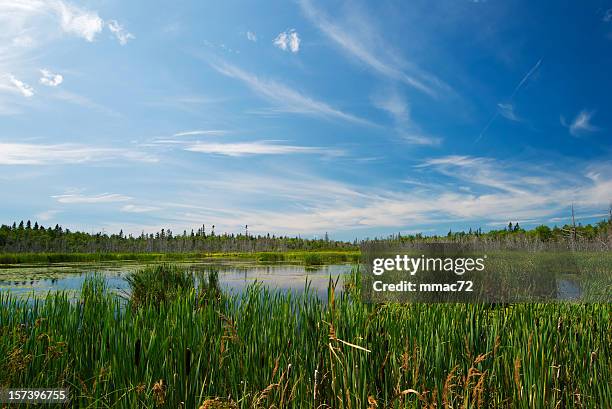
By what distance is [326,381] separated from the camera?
363 centimetres

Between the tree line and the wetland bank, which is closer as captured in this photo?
the wetland bank

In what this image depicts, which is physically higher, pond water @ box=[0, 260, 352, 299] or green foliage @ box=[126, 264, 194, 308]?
green foliage @ box=[126, 264, 194, 308]

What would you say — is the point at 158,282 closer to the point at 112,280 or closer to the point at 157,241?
the point at 112,280

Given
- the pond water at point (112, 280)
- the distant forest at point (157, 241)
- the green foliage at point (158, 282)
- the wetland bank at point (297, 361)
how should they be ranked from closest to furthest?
the wetland bank at point (297, 361) → the green foliage at point (158, 282) → the pond water at point (112, 280) → the distant forest at point (157, 241)

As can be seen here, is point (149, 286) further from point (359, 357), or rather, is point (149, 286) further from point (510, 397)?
point (510, 397)

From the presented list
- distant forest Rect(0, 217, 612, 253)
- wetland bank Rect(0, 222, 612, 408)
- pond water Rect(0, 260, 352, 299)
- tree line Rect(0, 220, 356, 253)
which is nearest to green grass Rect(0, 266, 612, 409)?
wetland bank Rect(0, 222, 612, 408)

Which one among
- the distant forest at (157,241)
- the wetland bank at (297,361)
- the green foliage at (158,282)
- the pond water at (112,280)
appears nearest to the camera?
the wetland bank at (297,361)

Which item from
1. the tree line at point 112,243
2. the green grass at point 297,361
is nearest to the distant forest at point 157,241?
the tree line at point 112,243

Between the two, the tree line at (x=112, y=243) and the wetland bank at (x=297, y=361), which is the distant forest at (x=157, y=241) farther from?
the wetland bank at (x=297, y=361)

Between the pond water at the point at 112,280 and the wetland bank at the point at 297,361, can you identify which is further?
the pond water at the point at 112,280

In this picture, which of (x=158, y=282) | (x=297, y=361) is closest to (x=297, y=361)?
(x=297, y=361)

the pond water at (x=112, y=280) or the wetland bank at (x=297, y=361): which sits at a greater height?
the wetland bank at (x=297, y=361)

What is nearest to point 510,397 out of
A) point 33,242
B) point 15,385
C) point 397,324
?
point 397,324

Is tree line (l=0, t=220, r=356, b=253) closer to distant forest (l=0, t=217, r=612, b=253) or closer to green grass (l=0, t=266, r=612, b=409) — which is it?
distant forest (l=0, t=217, r=612, b=253)
